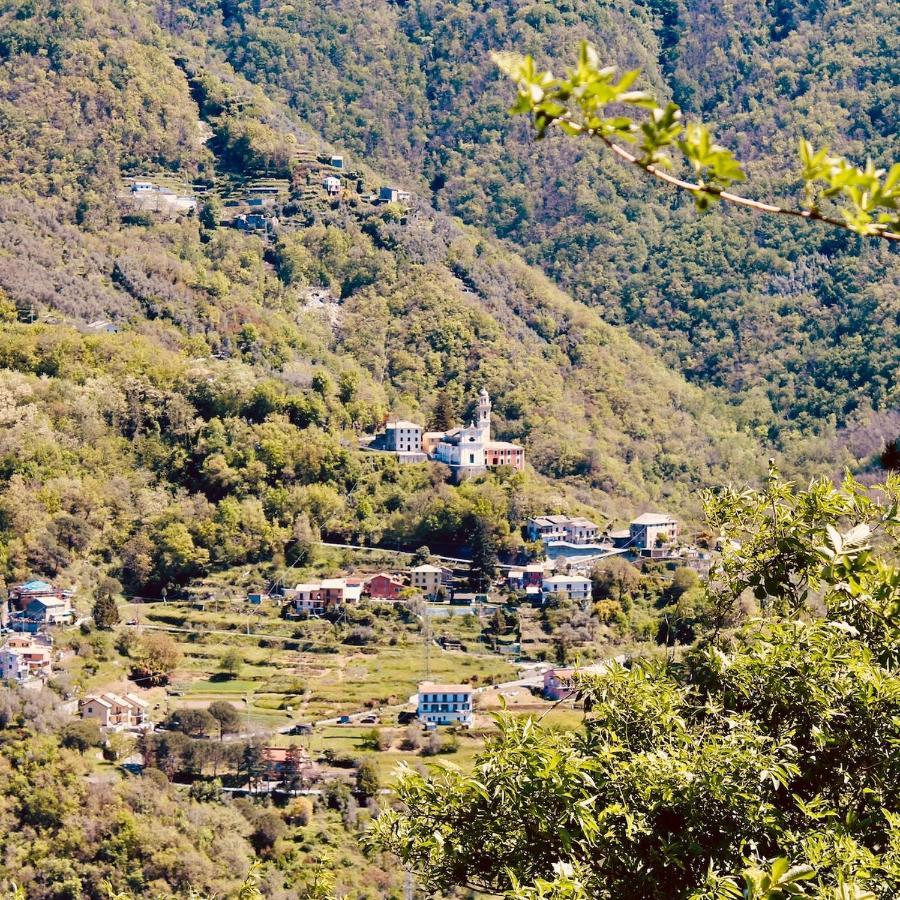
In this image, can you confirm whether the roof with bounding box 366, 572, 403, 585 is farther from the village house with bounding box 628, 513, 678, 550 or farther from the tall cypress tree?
the village house with bounding box 628, 513, 678, 550

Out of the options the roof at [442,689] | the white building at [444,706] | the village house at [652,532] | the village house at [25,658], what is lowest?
the white building at [444,706]

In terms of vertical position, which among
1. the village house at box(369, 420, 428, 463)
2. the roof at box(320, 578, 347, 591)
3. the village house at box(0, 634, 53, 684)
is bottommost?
the village house at box(0, 634, 53, 684)

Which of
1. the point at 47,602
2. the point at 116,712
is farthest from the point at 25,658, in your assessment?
the point at 47,602

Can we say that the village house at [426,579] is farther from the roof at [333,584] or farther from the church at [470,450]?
the church at [470,450]

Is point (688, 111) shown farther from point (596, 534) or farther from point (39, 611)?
point (39, 611)

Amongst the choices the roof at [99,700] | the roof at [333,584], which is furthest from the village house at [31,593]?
the roof at [333,584]

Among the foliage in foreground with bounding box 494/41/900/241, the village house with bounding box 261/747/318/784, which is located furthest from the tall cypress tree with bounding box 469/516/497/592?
the foliage in foreground with bounding box 494/41/900/241
